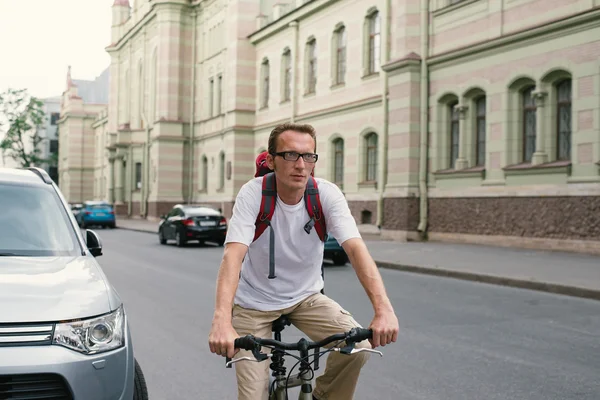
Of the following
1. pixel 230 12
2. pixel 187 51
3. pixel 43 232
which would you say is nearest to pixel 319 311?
pixel 43 232

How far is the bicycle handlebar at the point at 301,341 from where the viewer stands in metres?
2.96

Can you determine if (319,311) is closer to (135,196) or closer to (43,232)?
(43,232)

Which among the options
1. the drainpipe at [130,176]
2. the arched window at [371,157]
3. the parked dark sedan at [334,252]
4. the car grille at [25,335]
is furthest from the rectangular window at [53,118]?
the car grille at [25,335]

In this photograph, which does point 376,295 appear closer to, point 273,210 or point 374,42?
point 273,210

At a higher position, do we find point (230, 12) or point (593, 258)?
point (230, 12)

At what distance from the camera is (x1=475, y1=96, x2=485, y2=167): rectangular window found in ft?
77.0

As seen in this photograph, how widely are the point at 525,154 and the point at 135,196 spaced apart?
123 ft

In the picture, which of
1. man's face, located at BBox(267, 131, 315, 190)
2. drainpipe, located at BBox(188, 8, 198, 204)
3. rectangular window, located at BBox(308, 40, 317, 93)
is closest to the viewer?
man's face, located at BBox(267, 131, 315, 190)

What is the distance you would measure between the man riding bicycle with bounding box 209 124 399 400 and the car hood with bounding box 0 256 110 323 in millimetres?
869

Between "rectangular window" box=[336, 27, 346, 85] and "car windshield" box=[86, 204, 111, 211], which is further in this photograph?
"car windshield" box=[86, 204, 111, 211]

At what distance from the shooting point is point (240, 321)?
143 inches

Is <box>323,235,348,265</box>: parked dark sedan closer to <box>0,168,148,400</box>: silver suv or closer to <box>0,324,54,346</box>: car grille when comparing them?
<box>0,168,148,400</box>: silver suv

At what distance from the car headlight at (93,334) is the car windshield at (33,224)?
110 cm

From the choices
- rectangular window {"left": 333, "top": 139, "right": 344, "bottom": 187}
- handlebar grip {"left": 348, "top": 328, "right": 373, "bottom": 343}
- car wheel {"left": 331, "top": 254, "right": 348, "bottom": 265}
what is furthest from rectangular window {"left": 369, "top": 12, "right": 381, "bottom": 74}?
handlebar grip {"left": 348, "top": 328, "right": 373, "bottom": 343}
